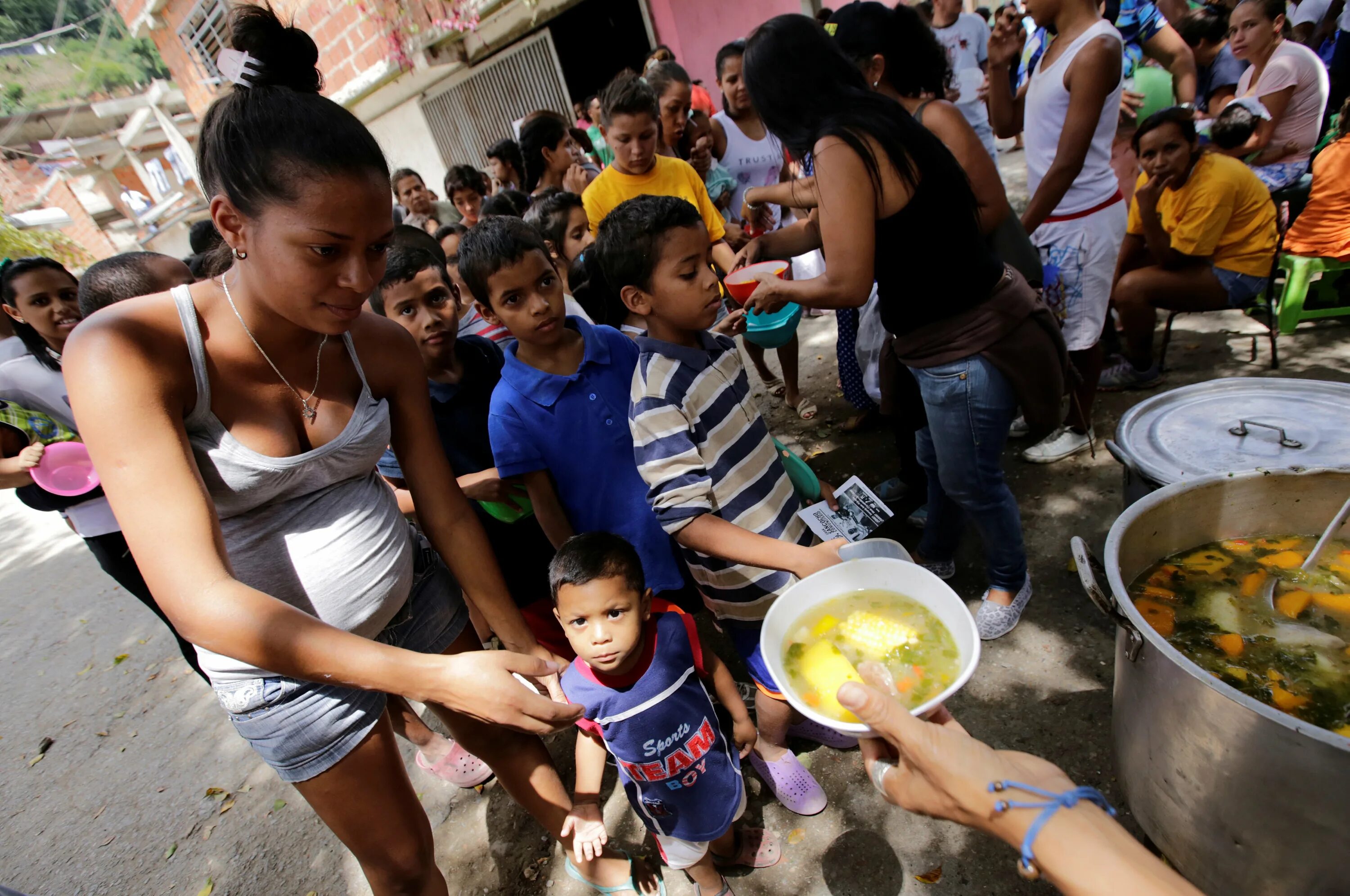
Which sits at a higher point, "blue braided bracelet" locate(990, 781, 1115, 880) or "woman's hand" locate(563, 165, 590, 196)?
"woman's hand" locate(563, 165, 590, 196)

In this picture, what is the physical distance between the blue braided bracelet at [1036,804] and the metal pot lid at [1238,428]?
1.07 m

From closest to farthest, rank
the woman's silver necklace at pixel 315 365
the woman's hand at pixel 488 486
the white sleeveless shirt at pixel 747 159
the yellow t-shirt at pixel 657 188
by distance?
the woman's silver necklace at pixel 315 365, the woman's hand at pixel 488 486, the yellow t-shirt at pixel 657 188, the white sleeveless shirt at pixel 747 159

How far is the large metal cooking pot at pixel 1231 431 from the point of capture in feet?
5.82

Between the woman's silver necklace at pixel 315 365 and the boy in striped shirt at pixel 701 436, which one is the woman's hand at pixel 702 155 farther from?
→ the woman's silver necklace at pixel 315 365

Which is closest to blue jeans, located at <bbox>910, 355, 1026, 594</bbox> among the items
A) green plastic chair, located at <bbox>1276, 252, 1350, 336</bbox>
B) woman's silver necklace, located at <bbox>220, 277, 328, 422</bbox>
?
woman's silver necklace, located at <bbox>220, 277, 328, 422</bbox>

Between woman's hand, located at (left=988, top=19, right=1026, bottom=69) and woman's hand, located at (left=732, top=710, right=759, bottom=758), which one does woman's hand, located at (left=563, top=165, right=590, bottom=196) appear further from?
woman's hand, located at (left=732, top=710, right=759, bottom=758)

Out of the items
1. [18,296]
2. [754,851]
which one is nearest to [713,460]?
[754,851]

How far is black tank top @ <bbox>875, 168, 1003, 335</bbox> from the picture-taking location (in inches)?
76.3

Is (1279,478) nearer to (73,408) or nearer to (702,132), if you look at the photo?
(73,408)

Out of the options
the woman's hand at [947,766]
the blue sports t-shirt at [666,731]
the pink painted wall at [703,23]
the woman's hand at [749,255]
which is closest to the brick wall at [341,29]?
the pink painted wall at [703,23]

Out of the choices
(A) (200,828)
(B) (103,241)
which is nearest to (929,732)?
(A) (200,828)

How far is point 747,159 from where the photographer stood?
194 inches

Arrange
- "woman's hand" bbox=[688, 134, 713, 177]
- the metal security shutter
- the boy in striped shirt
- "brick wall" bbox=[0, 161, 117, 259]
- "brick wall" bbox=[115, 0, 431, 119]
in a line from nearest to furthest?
the boy in striped shirt → "woman's hand" bbox=[688, 134, 713, 177] → "brick wall" bbox=[115, 0, 431, 119] → the metal security shutter → "brick wall" bbox=[0, 161, 117, 259]

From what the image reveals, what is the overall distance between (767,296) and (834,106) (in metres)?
0.58
